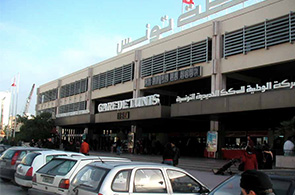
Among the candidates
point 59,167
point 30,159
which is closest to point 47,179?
point 59,167

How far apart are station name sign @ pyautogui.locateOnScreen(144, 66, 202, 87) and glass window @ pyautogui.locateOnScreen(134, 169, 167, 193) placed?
805 inches

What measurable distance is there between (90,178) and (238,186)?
2.76 m

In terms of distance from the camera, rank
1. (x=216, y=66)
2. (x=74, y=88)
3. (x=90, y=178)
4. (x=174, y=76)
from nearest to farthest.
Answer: (x=90, y=178), (x=216, y=66), (x=174, y=76), (x=74, y=88)

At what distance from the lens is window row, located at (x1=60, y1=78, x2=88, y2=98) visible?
145 feet

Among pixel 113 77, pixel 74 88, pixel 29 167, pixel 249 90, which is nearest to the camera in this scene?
pixel 29 167

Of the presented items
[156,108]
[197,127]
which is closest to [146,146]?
[197,127]

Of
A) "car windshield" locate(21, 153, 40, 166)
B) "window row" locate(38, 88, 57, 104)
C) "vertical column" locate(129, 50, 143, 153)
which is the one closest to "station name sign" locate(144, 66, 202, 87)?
"vertical column" locate(129, 50, 143, 153)

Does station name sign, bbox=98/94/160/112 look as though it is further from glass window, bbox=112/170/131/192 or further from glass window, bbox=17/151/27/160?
glass window, bbox=112/170/131/192

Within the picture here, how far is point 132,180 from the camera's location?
6.23m

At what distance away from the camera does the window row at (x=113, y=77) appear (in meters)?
35.4

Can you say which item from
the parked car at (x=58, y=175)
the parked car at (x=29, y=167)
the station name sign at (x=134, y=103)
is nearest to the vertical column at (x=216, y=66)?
the station name sign at (x=134, y=103)

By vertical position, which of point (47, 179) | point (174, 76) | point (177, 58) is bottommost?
point (47, 179)

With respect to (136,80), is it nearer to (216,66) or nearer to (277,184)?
(216,66)

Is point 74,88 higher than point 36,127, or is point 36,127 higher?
point 74,88
